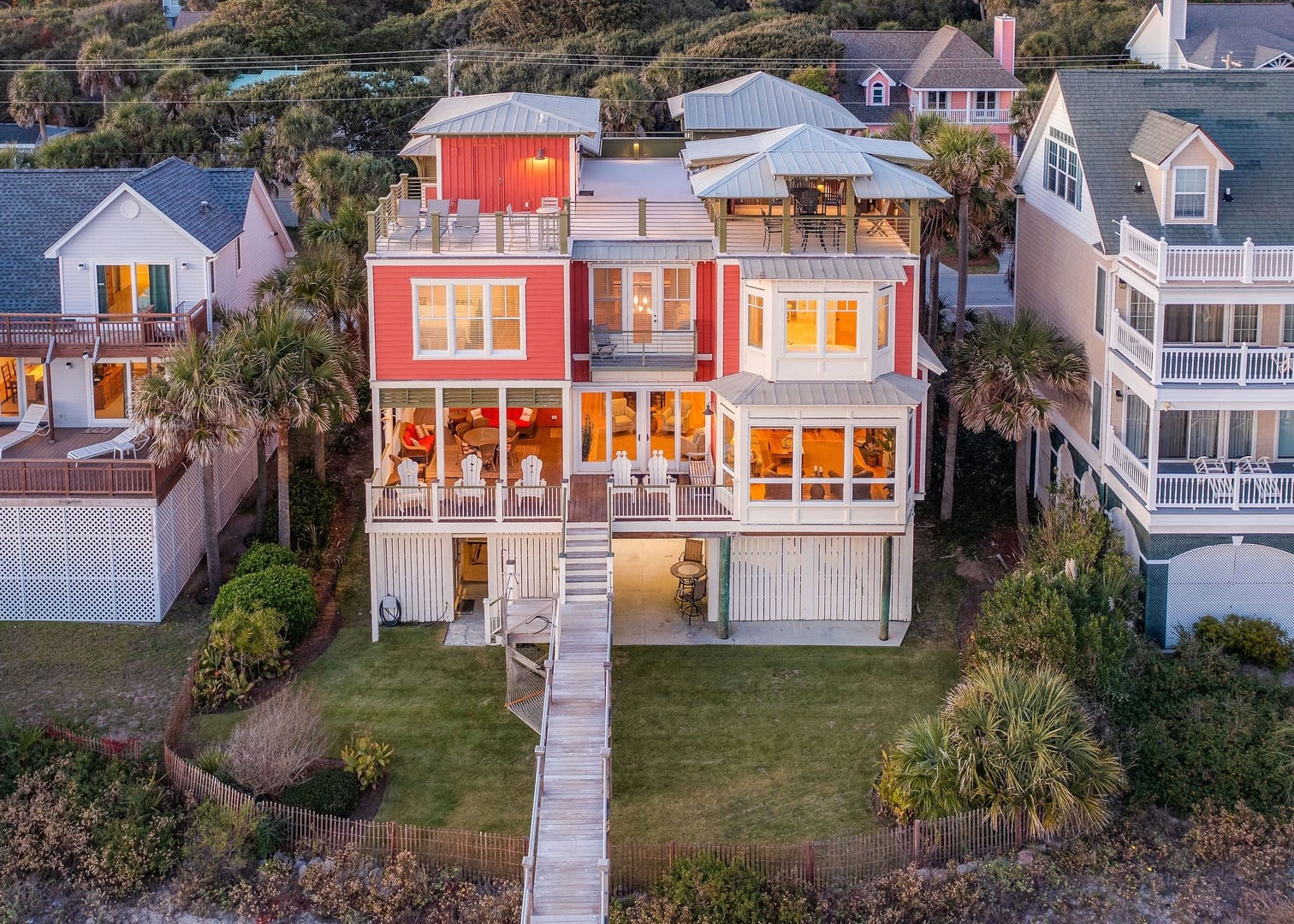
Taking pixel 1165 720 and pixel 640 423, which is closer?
pixel 1165 720

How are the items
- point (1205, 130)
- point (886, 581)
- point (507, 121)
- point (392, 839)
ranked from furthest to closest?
point (507, 121) < point (1205, 130) < point (886, 581) < point (392, 839)

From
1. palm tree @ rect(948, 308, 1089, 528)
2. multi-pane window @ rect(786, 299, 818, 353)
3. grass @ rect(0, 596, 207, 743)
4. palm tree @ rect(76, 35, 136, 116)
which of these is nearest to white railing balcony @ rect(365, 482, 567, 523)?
grass @ rect(0, 596, 207, 743)

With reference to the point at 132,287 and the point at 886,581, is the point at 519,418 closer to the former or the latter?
the point at 886,581

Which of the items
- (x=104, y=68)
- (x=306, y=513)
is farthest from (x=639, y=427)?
(x=104, y=68)

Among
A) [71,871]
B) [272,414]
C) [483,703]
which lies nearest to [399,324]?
[272,414]

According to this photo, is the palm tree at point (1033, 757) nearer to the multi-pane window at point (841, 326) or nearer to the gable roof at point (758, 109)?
the multi-pane window at point (841, 326)

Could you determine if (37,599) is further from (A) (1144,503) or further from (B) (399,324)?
(A) (1144,503)
